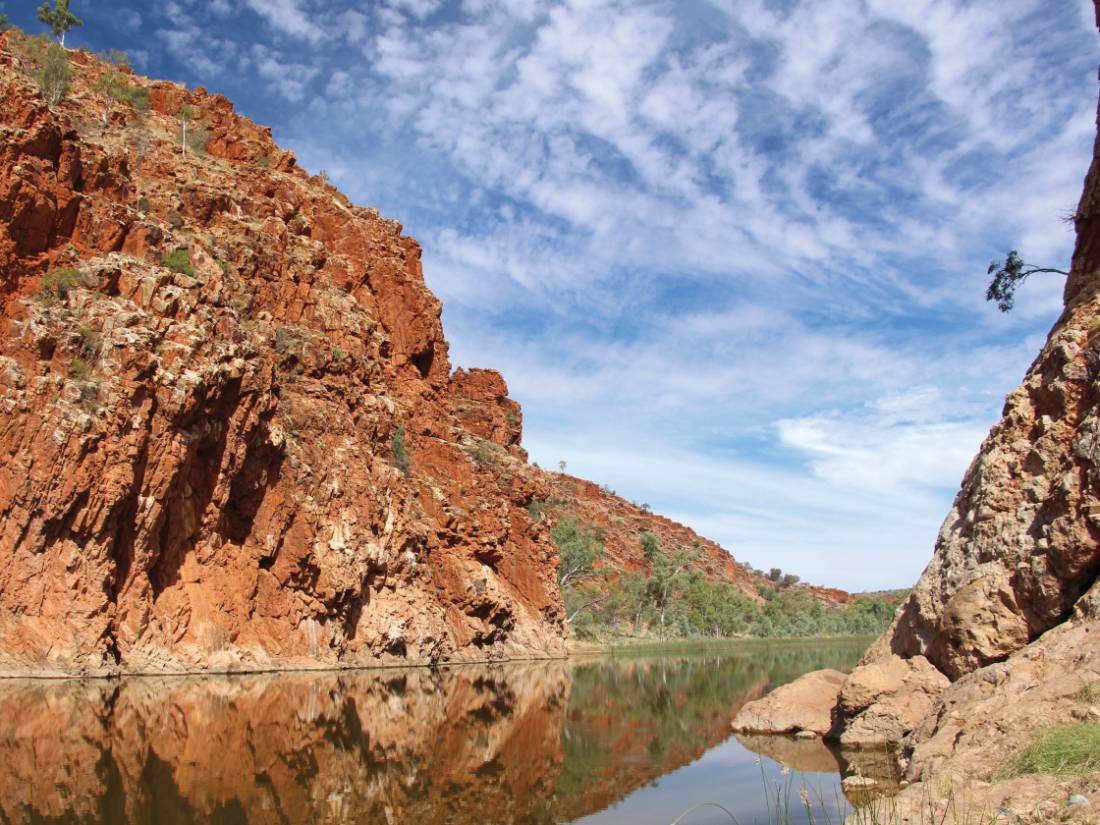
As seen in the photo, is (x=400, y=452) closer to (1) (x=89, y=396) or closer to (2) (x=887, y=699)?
(1) (x=89, y=396)

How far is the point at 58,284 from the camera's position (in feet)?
106

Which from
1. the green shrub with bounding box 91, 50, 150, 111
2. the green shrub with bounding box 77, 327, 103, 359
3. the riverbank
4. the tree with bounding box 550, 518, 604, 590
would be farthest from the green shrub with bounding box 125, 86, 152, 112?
the riverbank

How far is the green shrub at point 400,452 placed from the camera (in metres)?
52.1

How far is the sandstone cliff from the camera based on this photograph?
11.0m

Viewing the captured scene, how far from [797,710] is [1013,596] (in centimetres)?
737

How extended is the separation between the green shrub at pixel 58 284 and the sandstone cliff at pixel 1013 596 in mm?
30474

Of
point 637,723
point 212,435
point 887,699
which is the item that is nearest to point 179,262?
point 212,435

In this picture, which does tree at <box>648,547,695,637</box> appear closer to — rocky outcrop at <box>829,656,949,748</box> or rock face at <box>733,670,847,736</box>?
rock face at <box>733,670,847,736</box>

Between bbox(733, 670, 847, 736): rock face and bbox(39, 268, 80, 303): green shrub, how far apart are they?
28.4m

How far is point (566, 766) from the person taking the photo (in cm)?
1630

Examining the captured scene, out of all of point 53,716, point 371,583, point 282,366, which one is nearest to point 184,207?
point 282,366

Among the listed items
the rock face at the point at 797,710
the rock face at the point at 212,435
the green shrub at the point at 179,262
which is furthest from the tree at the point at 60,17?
the rock face at the point at 797,710

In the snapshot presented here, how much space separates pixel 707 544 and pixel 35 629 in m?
148

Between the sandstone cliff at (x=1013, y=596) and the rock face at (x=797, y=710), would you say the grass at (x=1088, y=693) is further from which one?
the rock face at (x=797, y=710)
